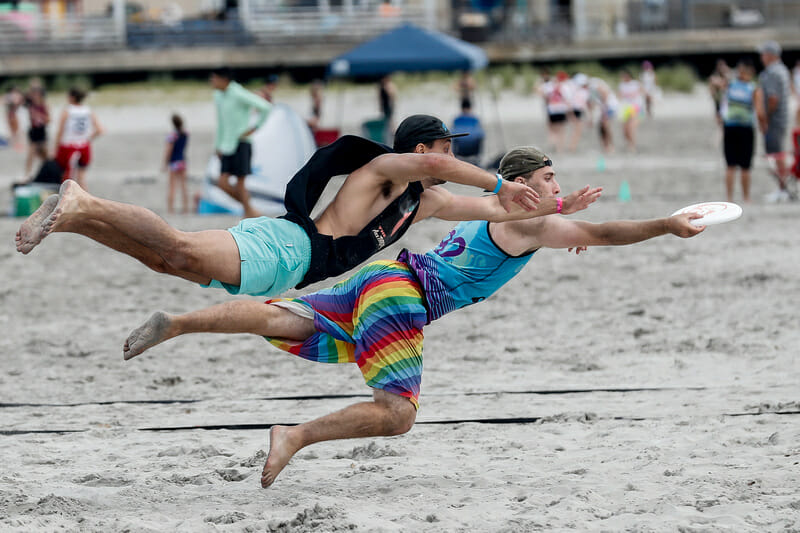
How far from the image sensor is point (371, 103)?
29359 millimetres

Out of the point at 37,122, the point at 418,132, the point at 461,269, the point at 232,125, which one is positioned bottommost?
the point at 37,122

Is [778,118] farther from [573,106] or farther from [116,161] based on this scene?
[116,161]

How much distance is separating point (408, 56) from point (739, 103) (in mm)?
6823

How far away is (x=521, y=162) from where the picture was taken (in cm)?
412

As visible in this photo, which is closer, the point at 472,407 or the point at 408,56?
the point at 472,407

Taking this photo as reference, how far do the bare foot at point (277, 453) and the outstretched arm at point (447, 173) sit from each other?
40.4 inches

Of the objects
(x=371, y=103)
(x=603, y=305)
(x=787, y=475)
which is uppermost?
(x=787, y=475)

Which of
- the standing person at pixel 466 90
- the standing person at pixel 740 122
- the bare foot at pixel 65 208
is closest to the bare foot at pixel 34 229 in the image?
the bare foot at pixel 65 208

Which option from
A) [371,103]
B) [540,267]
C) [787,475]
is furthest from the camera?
[371,103]

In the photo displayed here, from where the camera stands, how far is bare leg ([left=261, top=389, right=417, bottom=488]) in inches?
147

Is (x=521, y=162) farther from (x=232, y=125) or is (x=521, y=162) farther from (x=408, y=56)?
(x=408, y=56)

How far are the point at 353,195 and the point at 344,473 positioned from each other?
115 cm

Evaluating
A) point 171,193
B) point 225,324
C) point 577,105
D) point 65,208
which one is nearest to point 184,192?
point 171,193

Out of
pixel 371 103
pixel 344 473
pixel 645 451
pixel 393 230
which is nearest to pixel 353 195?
pixel 393 230
